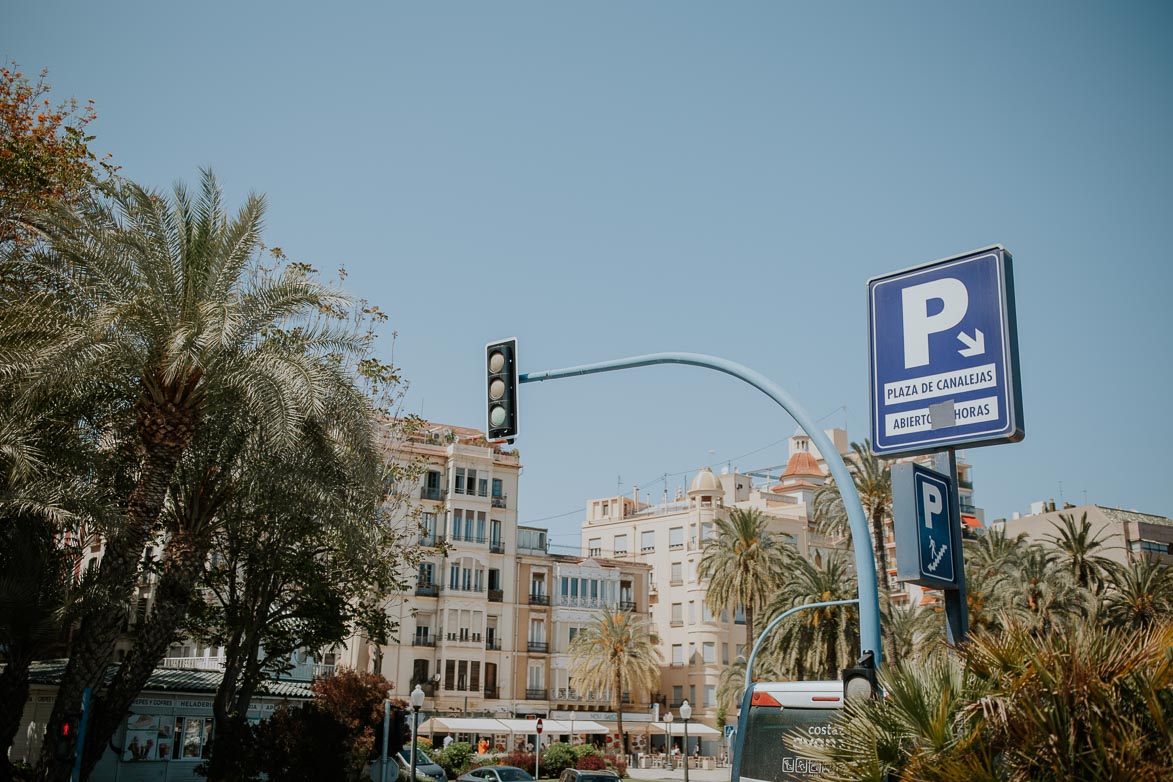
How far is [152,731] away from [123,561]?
50.3 feet

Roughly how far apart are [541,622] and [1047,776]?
62.5 m

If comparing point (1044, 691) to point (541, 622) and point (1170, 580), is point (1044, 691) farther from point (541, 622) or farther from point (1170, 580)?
point (541, 622)

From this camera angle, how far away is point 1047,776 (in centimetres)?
676

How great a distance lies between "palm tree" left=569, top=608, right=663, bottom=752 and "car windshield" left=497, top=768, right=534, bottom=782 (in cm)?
2751

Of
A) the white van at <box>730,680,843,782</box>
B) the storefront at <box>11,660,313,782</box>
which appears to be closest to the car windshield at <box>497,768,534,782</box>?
the storefront at <box>11,660,313,782</box>

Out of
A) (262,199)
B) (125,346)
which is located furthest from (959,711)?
(262,199)

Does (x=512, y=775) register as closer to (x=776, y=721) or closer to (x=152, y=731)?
(x=152, y=731)

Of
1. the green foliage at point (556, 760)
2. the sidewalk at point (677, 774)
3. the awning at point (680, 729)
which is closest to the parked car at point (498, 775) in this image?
the green foliage at point (556, 760)

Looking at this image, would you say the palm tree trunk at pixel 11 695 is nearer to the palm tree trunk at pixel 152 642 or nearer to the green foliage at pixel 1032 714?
the palm tree trunk at pixel 152 642

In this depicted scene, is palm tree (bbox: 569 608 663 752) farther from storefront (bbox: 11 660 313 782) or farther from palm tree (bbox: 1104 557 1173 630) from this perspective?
storefront (bbox: 11 660 313 782)

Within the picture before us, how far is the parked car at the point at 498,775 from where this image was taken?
3431 centimetres

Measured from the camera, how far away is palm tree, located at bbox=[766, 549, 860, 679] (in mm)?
44219

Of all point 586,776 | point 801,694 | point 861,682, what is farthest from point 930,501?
point 586,776

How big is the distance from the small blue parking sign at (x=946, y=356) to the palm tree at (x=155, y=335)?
41.6 feet
